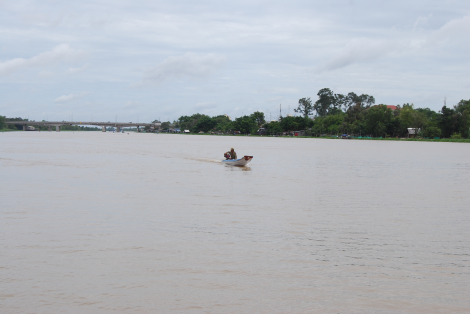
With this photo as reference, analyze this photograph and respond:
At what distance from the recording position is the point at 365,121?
132000 mm

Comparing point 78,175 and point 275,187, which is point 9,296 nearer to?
point 275,187

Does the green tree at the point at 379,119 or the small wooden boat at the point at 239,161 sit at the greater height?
the green tree at the point at 379,119

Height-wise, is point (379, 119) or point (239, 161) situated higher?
point (379, 119)

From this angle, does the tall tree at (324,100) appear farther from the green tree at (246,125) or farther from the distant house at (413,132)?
the distant house at (413,132)

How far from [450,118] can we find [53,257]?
404 feet

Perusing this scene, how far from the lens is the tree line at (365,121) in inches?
4650

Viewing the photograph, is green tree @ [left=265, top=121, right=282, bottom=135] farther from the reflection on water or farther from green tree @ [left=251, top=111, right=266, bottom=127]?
the reflection on water

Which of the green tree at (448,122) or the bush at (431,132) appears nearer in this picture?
the green tree at (448,122)

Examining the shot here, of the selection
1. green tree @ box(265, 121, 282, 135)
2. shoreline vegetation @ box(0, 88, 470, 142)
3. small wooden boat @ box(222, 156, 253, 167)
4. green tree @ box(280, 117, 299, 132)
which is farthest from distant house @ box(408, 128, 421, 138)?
small wooden boat @ box(222, 156, 253, 167)

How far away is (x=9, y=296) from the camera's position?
8117 millimetres

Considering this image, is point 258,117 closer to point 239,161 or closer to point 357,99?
point 357,99

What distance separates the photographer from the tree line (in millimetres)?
118119

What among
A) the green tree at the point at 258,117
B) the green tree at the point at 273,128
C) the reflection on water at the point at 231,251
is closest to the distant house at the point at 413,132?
the green tree at the point at 273,128

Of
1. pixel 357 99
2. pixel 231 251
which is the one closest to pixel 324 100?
pixel 357 99
